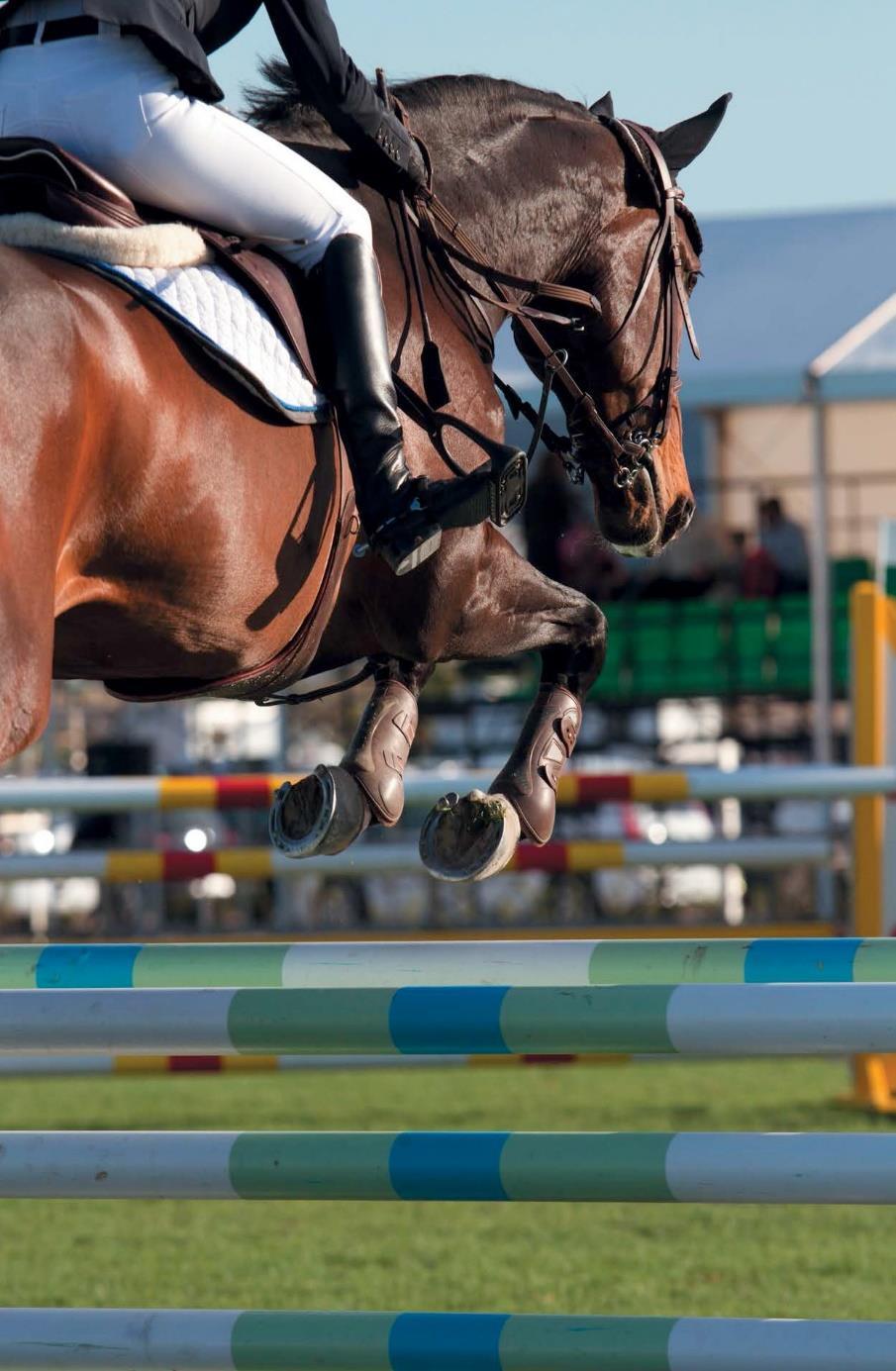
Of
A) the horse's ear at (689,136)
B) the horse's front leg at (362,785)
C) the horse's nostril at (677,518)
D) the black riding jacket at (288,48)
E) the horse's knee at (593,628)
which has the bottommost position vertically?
the horse's front leg at (362,785)

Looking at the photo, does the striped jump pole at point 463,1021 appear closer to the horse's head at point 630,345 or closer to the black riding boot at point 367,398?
the black riding boot at point 367,398

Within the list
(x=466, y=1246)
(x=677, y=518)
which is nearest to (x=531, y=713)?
(x=677, y=518)

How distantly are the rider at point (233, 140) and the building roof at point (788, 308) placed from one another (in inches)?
283

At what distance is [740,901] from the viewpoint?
12.0 metres

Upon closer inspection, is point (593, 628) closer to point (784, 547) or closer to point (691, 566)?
point (784, 547)

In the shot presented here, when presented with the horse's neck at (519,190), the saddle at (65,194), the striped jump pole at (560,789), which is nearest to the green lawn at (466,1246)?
the striped jump pole at (560,789)

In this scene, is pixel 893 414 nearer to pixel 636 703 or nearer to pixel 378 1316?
pixel 636 703

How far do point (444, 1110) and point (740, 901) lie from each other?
5453 mm

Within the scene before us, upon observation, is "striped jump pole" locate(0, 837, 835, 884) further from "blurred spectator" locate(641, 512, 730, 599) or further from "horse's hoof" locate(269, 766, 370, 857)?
"blurred spectator" locate(641, 512, 730, 599)

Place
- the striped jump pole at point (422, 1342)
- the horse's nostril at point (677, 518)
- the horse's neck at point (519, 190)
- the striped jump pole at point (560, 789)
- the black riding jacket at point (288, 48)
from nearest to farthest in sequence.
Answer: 1. the striped jump pole at point (422, 1342)
2. the black riding jacket at point (288, 48)
3. the horse's neck at point (519, 190)
4. the horse's nostril at point (677, 518)
5. the striped jump pole at point (560, 789)

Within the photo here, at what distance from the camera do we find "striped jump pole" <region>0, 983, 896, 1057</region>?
7.73ft

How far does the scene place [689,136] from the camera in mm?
3992

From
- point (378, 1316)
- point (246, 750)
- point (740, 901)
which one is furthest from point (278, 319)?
point (246, 750)

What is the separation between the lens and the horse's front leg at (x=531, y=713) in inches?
135
